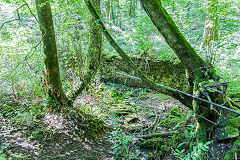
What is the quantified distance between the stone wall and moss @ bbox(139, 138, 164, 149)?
3404 mm

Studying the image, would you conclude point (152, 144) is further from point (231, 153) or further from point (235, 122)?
point (235, 122)

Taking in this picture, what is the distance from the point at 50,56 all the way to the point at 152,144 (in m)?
3.18

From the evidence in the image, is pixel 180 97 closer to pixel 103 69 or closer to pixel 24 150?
pixel 24 150

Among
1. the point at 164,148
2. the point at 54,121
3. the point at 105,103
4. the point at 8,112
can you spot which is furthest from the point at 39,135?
the point at 164,148

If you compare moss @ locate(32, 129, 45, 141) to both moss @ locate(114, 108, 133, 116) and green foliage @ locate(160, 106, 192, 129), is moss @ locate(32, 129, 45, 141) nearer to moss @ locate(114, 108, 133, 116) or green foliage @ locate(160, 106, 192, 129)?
moss @ locate(114, 108, 133, 116)

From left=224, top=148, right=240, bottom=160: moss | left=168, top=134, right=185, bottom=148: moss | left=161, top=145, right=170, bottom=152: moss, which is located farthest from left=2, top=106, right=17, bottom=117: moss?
left=224, top=148, right=240, bottom=160: moss

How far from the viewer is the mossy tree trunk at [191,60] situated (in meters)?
2.61

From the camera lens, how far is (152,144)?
138 inches

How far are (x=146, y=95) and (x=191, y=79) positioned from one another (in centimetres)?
442

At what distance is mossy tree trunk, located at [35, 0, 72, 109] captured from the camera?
3.52 metres

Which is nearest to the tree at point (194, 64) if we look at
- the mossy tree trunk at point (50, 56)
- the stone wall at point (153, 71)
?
the mossy tree trunk at point (50, 56)

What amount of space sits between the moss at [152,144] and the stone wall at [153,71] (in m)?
3.40

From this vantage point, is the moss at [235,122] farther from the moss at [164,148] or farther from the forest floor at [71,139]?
the moss at [164,148]

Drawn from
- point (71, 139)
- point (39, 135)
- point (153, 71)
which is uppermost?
point (153, 71)
